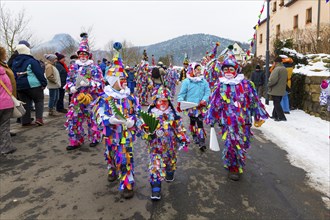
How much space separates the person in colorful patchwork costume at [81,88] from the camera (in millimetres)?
5238

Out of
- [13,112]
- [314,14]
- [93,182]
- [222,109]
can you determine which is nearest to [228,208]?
[222,109]

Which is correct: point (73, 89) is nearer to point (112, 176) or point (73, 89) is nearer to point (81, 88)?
point (81, 88)

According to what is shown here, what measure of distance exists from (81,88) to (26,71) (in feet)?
7.02

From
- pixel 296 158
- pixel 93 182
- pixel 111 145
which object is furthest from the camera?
pixel 296 158

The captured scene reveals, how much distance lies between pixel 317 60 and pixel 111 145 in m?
8.88

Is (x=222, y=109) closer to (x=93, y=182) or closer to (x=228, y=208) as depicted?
(x=228, y=208)

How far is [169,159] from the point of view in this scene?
3.74 metres

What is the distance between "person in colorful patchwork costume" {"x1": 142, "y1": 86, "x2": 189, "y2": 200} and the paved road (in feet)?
1.10

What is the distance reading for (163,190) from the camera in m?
3.70

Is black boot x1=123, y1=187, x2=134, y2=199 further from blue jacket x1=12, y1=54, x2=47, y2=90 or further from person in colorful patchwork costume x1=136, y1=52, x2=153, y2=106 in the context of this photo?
person in colorful patchwork costume x1=136, y1=52, x2=153, y2=106

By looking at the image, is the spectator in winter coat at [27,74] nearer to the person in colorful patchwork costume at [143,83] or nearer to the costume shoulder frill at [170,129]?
the costume shoulder frill at [170,129]

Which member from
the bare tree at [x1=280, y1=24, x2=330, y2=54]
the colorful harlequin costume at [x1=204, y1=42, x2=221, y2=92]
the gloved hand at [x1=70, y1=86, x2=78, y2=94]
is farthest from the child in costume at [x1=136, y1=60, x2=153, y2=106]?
the bare tree at [x1=280, y1=24, x2=330, y2=54]

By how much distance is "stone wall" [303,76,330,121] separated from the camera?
784cm

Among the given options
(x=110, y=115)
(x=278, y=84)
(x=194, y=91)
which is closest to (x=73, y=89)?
(x=110, y=115)
